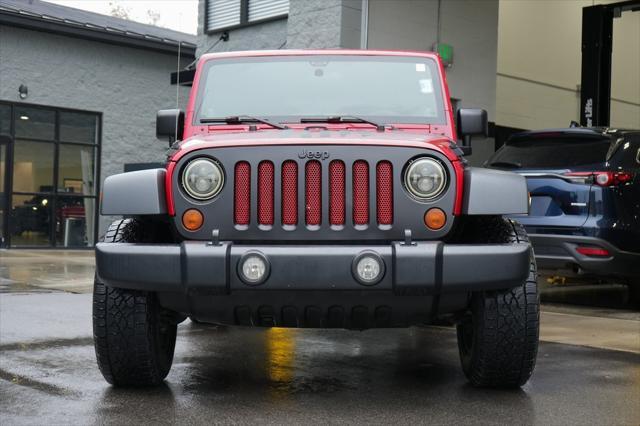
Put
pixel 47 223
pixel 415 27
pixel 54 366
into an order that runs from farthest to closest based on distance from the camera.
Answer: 1. pixel 47 223
2. pixel 415 27
3. pixel 54 366

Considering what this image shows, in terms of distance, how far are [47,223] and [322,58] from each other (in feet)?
52.1

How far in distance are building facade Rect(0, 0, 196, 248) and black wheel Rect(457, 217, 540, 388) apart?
15549mm

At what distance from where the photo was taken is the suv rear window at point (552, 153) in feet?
28.6

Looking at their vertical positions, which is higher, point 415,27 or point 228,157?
point 415,27

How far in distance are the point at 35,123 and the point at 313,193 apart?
17.3m

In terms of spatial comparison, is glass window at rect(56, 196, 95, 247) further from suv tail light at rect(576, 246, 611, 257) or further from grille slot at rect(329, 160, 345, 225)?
grille slot at rect(329, 160, 345, 225)

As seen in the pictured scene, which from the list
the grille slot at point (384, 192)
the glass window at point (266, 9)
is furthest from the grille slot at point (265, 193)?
the glass window at point (266, 9)

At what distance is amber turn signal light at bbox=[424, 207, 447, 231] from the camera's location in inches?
182

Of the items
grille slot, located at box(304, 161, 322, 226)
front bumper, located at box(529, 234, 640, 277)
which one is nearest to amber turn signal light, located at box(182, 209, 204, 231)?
grille slot, located at box(304, 161, 322, 226)

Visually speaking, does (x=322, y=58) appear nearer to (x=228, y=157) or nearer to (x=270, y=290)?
(x=228, y=157)

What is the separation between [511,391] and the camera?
17.0 feet

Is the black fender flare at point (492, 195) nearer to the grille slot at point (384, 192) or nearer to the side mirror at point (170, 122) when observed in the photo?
the grille slot at point (384, 192)

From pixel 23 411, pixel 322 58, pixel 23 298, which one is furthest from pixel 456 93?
pixel 23 411

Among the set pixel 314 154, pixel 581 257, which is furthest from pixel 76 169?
pixel 314 154
